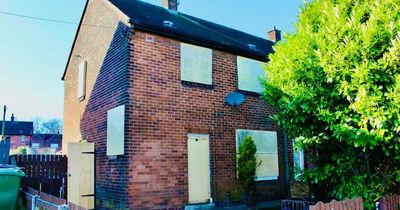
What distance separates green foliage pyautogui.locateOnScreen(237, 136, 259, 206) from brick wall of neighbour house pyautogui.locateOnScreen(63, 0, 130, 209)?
10.8ft

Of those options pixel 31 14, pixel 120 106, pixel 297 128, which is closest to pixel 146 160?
pixel 120 106

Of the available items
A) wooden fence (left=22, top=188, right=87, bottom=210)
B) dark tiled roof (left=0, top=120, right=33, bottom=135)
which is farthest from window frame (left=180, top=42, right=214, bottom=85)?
dark tiled roof (left=0, top=120, right=33, bottom=135)

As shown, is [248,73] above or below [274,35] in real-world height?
below

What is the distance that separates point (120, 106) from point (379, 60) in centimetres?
644

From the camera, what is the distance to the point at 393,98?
558cm

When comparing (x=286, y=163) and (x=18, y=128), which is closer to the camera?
(x=286, y=163)

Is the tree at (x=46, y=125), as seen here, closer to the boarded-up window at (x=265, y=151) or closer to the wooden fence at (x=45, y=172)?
the wooden fence at (x=45, y=172)

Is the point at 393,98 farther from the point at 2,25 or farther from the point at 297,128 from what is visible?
the point at 2,25

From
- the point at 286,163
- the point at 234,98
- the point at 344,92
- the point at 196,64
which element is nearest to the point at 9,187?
the point at 196,64

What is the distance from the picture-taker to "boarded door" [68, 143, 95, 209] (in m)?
10.0

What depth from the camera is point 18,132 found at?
173 feet

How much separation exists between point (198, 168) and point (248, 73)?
4.22 m

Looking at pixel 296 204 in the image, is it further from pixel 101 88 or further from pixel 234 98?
pixel 101 88

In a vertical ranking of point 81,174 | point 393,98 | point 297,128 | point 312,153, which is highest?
point 393,98
